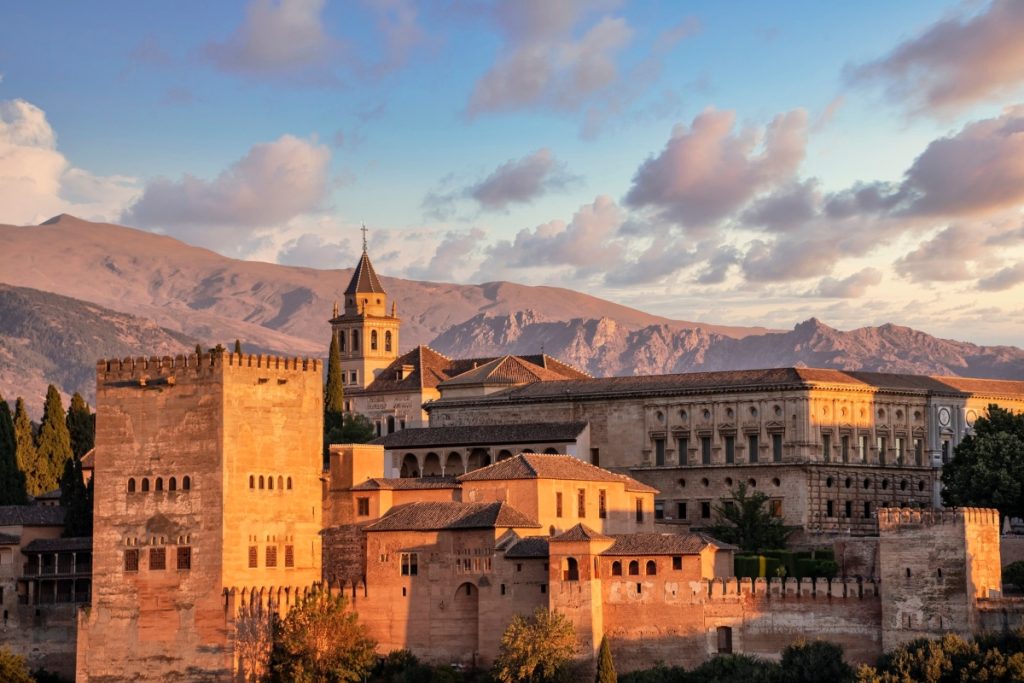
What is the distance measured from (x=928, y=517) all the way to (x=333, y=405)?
172ft

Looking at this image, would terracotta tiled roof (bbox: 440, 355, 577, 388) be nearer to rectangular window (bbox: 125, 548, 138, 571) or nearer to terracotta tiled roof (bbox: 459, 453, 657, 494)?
terracotta tiled roof (bbox: 459, 453, 657, 494)

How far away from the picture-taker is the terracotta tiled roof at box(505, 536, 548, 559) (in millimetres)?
72500

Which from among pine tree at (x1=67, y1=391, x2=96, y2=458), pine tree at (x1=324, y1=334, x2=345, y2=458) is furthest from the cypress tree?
pine tree at (x1=324, y1=334, x2=345, y2=458)

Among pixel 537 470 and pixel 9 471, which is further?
pixel 9 471

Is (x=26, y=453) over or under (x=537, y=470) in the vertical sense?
over

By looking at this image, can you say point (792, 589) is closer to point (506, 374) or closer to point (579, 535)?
point (579, 535)

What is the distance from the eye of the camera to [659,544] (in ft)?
237

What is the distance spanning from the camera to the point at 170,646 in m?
72.9

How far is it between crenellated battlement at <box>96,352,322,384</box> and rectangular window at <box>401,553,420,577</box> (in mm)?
8998

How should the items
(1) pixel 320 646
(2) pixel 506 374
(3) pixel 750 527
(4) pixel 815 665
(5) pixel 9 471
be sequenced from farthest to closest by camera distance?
(2) pixel 506 374
(5) pixel 9 471
(3) pixel 750 527
(1) pixel 320 646
(4) pixel 815 665

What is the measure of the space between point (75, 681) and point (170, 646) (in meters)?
6.66

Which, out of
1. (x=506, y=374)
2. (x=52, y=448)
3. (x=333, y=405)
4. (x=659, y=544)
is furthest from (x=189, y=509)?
(x=333, y=405)

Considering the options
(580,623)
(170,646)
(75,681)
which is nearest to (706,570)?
(580,623)

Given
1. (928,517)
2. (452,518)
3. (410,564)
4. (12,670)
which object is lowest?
(12,670)
